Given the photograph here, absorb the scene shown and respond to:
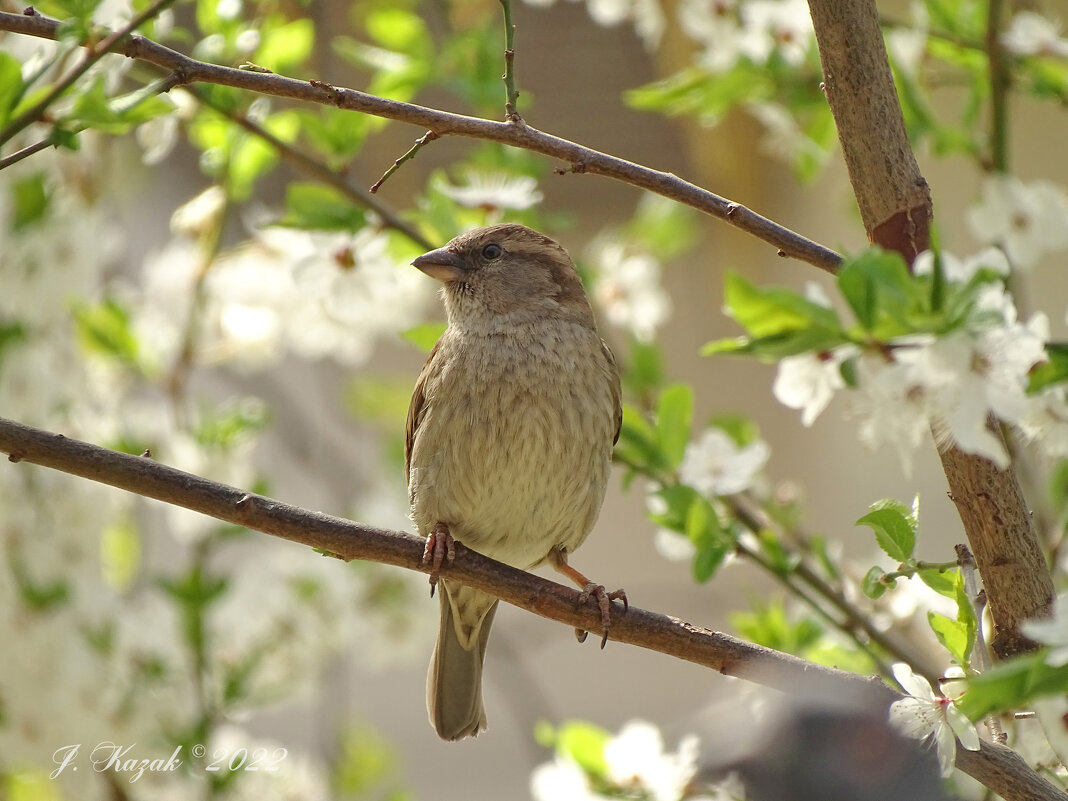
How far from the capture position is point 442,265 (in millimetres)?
2344

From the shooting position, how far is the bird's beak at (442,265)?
2.29m

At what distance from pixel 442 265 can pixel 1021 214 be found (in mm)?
1107

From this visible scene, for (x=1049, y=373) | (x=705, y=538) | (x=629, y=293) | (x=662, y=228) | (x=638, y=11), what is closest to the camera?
(x=1049, y=373)

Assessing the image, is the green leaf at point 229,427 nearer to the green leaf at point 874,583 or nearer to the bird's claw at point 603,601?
the bird's claw at point 603,601

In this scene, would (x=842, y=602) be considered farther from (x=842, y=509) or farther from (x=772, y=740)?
(x=842, y=509)

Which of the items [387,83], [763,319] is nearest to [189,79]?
[763,319]

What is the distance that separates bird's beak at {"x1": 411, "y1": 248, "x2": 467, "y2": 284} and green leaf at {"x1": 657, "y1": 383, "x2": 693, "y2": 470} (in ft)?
1.95

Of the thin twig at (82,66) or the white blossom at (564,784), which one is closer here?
the thin twig at (82,66)

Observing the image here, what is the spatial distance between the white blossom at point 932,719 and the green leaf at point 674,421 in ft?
2.44

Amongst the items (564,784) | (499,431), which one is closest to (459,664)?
(564,784)

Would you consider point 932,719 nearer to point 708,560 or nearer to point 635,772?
point 708,560

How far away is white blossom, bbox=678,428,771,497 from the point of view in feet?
6.45

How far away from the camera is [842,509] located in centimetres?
611

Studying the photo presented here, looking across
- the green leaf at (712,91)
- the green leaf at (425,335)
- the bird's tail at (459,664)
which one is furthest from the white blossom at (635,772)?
the green leaf at (712,91)
